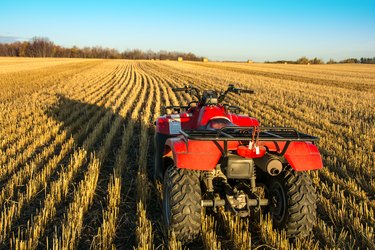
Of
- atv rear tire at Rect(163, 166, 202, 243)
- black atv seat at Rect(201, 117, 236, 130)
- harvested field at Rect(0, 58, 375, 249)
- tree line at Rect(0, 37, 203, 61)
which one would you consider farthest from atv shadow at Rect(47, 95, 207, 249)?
tree line at Rect(0, 37, 203, 61)

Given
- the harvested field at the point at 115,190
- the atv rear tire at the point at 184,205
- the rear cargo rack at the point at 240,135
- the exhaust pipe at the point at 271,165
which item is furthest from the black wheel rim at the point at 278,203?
the atv rear tire at the point at 184,205

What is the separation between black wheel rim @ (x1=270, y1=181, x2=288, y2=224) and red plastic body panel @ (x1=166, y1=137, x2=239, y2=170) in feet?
2.43

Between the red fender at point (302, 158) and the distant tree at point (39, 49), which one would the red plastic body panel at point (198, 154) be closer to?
the red fender at point (302, 158)

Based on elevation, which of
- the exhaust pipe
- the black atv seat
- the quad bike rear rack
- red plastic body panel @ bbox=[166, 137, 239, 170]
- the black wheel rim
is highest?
the quad bike rear rack

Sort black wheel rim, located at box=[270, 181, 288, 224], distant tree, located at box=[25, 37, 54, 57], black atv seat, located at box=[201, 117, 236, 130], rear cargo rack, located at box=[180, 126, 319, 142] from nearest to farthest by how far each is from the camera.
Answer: rear cargo rack, located at box=[180, 126, 319, 142] < black wheel rim, located at box=[270, 181, 288, 224] < black atv seat, located at box=[201, 117, 236, 130] < distant tree, located at box=[25, 37, 54, 57]


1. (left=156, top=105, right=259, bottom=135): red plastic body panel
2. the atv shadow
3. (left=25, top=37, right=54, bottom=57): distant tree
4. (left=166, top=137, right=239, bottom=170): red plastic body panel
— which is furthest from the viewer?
(left=25, top=37, right=54, bottom=57): distant tree

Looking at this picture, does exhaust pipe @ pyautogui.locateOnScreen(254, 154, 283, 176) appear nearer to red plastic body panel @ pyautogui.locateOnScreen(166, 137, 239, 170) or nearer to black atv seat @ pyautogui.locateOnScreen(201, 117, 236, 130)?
red plastic body panel @ pyautogui.locateOnScreen(166, 137, 239, 170)

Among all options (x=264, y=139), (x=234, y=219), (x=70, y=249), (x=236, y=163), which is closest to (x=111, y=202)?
(x=70, y=249)

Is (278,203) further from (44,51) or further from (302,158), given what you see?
(44,51)

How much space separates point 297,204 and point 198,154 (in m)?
1.02

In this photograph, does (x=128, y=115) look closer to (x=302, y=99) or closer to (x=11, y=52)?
(x=302, y=99)

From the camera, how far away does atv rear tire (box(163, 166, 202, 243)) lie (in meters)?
2.88

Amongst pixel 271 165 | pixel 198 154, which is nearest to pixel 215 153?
pixel 198 154

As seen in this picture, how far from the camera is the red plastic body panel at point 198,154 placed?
2.85 meters
